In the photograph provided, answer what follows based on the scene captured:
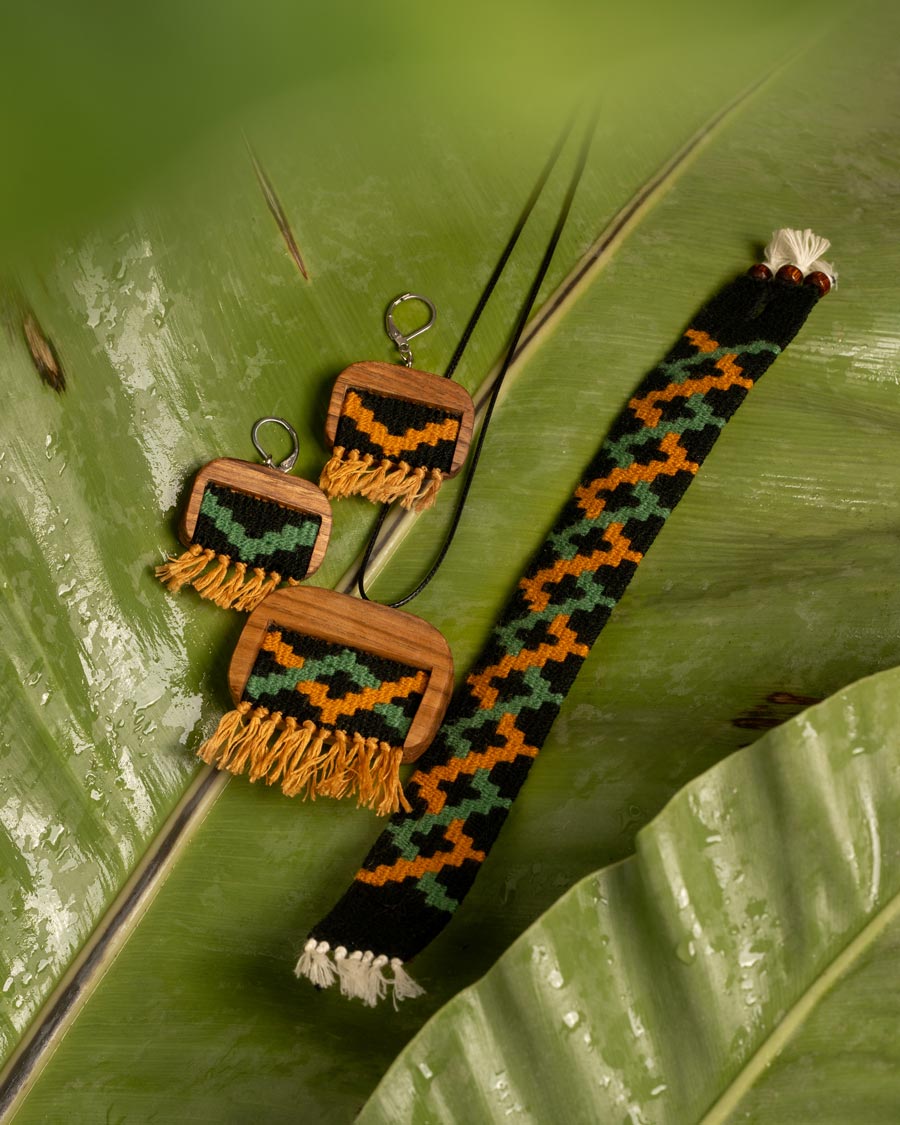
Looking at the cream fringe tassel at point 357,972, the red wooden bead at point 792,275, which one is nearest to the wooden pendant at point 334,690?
the cream fringe tassel at point 357,972

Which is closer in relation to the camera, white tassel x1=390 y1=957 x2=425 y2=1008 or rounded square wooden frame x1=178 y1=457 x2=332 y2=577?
white tassel x1=390 y1=957 x2=425 y2=1008

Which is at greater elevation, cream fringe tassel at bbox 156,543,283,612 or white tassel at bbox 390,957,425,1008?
cream fringe tassel at bbox 156,543,283,612

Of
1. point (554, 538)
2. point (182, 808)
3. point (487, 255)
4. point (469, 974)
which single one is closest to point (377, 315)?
point (487, 255)

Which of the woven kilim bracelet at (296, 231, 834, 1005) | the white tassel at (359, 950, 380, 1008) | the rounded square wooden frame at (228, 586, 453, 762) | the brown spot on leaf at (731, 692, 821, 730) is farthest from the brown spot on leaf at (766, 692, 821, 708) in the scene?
the white tassel at (359, 950, 380, 1008)

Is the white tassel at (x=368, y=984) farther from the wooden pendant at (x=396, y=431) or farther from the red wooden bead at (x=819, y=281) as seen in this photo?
the red wooden bead at (x=819, y=281)

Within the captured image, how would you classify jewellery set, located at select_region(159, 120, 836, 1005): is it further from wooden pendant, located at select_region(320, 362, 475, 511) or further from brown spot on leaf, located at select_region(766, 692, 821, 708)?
brown spot on leaf, located at select_region(766, 692, 821, 708)

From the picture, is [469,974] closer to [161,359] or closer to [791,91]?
[161,359]

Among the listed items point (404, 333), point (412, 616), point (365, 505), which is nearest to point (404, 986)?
point (412, 616)
